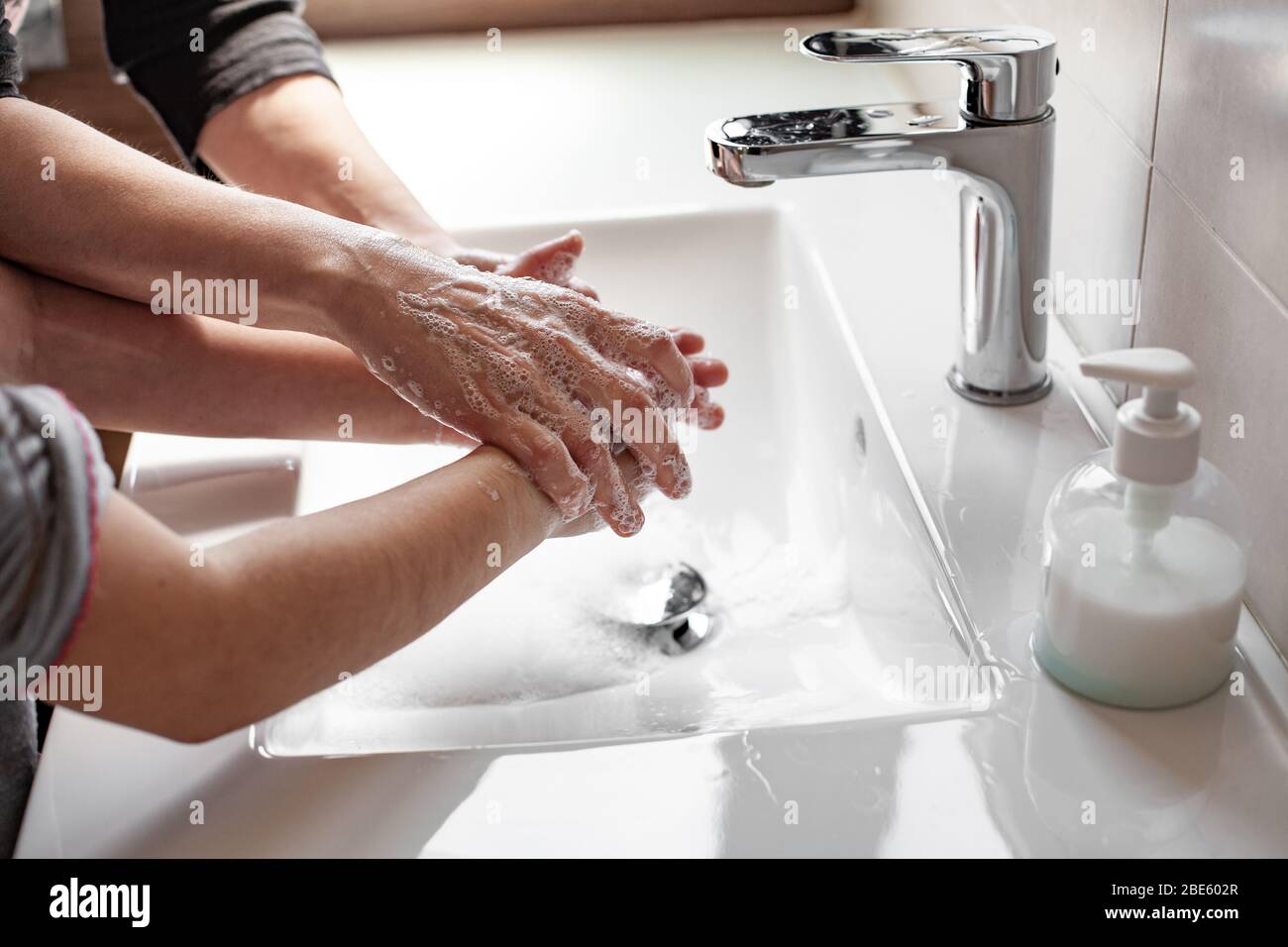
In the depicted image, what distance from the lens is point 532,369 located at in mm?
688

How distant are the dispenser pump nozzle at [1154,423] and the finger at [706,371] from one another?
319 mm

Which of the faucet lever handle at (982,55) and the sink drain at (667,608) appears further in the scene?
the sink drain at (667,608)

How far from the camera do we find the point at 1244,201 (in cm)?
60

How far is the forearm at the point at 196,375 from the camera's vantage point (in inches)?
29.6

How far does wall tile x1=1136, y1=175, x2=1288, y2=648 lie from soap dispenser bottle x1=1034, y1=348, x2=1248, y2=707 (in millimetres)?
52

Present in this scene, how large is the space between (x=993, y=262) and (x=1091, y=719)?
281mm

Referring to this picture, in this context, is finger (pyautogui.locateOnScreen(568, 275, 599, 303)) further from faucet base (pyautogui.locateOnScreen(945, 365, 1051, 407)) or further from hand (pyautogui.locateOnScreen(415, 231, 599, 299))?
faucet base (pyautogui.locateOnScreen(945, 365, 1051, 407))

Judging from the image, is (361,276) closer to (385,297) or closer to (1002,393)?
(385,297)

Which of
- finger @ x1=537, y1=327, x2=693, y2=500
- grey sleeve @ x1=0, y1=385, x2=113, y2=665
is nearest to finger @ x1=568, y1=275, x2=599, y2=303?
finger @ x1=537, y1=327, x2=693, y2=500

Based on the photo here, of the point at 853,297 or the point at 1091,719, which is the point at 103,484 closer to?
the point at 1091,719

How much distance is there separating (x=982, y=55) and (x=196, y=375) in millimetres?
478

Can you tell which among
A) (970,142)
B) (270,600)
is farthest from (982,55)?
(270,600)

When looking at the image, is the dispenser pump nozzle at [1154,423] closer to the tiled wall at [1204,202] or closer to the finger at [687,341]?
the tiled wall at [1204,202]

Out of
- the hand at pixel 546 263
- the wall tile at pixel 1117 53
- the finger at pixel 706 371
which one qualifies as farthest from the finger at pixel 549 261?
the wall tile at pixel 1117 53
